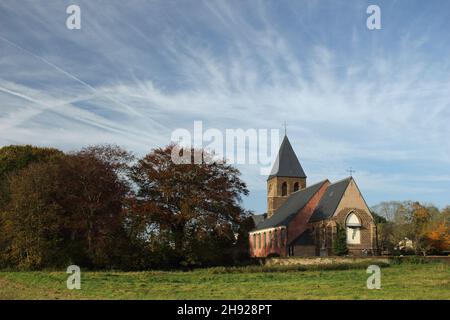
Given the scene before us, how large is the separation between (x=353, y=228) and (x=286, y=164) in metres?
22.6

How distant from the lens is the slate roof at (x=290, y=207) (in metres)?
58.9

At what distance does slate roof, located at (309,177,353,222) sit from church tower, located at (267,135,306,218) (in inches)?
583

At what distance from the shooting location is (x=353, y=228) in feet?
171

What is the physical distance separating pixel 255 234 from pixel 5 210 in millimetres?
41294

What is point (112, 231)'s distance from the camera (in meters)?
37.9

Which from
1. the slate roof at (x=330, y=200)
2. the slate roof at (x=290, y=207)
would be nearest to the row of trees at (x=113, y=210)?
the slate roof at (x=330, y=200)

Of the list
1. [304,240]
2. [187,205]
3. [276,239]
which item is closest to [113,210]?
[187,205]

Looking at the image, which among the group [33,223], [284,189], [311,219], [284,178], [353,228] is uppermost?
[284,178]

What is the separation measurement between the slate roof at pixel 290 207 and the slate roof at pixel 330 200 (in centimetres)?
155

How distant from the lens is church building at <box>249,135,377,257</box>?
51.9m

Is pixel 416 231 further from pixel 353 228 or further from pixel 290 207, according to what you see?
pixel 353 228

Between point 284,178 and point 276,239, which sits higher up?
point 284,178
